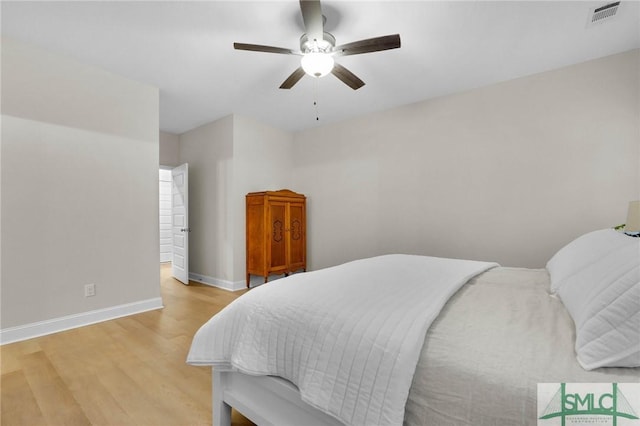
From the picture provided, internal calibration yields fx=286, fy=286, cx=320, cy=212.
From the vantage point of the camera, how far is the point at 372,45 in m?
1.99

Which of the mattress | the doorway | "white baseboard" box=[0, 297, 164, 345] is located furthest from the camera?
the doorway

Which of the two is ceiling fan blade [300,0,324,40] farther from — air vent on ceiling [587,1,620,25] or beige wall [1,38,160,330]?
beige wall [1,38,160,330]

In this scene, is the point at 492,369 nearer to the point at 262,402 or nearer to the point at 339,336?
the point at 339,336

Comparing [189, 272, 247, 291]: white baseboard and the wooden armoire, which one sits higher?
the wooden armoire

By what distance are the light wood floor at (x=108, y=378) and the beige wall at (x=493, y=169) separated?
2.53 m

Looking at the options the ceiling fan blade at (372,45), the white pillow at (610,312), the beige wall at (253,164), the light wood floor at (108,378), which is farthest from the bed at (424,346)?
the beige wall at (253,164)

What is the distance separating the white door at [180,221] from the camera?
4226mm

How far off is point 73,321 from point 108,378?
125cm

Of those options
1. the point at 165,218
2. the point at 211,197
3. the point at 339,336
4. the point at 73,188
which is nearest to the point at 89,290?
the point at 73,188

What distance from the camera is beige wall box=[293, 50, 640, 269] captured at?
102 inches

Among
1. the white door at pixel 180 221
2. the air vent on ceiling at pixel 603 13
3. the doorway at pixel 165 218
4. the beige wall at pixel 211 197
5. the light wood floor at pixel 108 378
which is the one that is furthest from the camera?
the doorway at pixel 165 218

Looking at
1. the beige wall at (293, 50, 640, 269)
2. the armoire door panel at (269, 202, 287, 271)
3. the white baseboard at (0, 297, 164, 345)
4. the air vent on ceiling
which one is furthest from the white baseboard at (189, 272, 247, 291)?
the air vent on ceiling

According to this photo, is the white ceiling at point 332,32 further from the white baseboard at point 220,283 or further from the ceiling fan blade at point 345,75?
the white baseboard at point 220,283

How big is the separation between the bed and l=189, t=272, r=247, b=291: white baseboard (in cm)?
272
